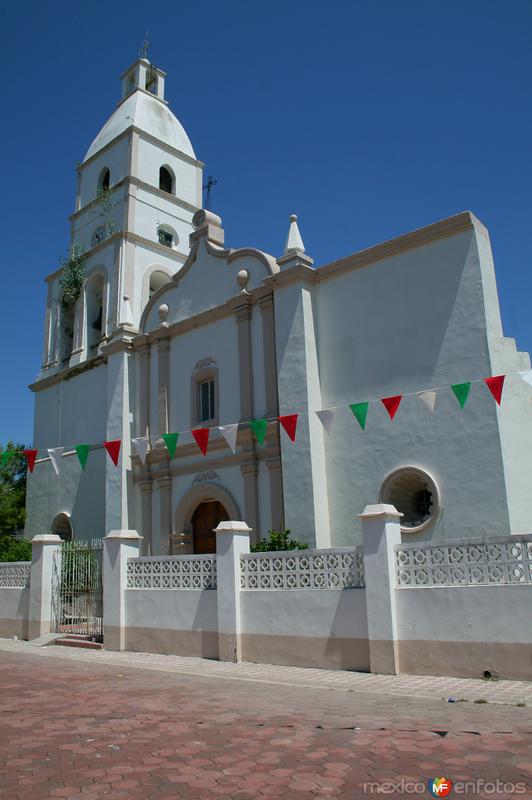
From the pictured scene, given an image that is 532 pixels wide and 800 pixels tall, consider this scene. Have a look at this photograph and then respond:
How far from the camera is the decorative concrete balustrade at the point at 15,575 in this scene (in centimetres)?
1434

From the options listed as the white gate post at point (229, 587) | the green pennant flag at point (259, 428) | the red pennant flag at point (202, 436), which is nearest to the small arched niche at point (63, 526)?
the red pennant flag at point (202, 436)

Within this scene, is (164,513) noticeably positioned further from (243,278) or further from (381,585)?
(381,585)

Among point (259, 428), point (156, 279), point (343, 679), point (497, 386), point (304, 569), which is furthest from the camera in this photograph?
point (156, 279)

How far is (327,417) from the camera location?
13914 mm

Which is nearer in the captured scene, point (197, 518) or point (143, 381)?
point (197, 518)

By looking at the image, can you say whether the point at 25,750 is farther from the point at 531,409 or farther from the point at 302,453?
the point at 531,409

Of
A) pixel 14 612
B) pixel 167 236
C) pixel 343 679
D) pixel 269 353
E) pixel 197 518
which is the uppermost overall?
pixel 167 236

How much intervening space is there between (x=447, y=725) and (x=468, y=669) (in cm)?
238

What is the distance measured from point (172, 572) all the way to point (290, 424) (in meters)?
4.11

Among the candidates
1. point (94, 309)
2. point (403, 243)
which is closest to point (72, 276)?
point (94, 309)

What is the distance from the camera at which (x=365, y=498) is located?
1312cm

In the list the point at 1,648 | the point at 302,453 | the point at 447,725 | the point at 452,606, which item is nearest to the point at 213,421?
the point at 302,453

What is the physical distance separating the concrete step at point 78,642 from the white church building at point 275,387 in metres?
3.77

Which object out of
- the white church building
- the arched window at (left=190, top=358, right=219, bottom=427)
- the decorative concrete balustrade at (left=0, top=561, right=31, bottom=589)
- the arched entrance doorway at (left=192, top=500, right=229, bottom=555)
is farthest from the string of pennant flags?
the decorative concrete balustrade at (left=0, top=561, right=31, bottom=589)
